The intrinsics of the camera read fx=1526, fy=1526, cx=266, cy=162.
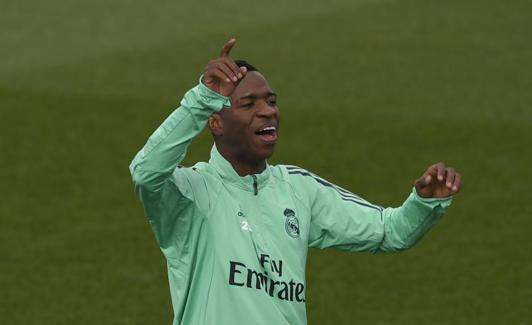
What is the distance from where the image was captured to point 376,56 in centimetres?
1938

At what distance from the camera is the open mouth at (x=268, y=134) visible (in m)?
6.98

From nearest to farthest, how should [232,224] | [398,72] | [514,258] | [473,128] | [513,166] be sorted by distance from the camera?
[232,224] < [514,258] < [513,166] < [473,128] < [398,72]

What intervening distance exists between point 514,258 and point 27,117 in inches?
252

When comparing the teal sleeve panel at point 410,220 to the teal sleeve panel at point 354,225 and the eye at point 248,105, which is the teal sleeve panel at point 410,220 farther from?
the eye at point 248,105

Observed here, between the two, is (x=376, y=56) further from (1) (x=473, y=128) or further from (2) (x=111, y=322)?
(2) (x=111, y=322)

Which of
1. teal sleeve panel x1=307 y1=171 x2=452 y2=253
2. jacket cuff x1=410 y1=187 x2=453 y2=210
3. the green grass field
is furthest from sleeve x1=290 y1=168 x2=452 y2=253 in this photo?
the green grass field

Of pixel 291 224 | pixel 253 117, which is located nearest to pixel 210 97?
pixel 253 117

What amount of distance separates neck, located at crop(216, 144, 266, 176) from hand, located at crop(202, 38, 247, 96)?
1.87 ft

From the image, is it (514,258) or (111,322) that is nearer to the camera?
(111,322)

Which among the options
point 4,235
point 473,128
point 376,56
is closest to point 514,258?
point 473,128

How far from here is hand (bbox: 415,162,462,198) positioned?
22.9 feet

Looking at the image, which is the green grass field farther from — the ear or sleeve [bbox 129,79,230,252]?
sleeve [bbox 129,79,230,252]

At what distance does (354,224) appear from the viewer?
7367 millimetres

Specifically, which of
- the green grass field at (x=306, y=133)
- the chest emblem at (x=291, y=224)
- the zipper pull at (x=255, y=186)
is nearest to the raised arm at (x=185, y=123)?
the zipper pull at (x=255, y=186)
